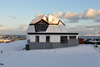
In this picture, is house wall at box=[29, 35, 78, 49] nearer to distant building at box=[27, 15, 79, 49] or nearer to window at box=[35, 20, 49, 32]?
distant building at box=[27, 15, 79, 49]

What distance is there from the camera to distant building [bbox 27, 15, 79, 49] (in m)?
20.1

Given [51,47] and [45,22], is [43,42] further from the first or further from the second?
[45,22]

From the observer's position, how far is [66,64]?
10.9m

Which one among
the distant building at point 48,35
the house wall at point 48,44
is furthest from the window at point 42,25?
the house wall at point 48,44

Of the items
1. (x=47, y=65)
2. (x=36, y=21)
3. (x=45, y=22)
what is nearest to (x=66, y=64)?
(x=47, y=65)

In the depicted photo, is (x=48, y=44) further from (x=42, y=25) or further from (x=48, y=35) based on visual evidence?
(x=42, y=25)

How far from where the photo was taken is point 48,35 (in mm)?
20203

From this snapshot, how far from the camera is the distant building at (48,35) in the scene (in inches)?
793

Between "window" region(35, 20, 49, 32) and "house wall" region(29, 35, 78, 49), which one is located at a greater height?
"window" region(35, 20, 49, 32)

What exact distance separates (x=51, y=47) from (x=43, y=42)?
1.64m

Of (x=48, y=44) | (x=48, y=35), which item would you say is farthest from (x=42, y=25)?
(x=48, y=44)

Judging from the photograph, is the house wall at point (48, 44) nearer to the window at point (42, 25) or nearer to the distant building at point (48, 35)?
the distant building at point (48, 35)

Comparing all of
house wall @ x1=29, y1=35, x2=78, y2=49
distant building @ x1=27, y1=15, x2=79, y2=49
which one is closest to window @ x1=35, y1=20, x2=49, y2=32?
distant building @ x1=27, y1=15, x2=79, y2=49

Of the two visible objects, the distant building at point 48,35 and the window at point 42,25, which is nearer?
the distant building at point 48,35
